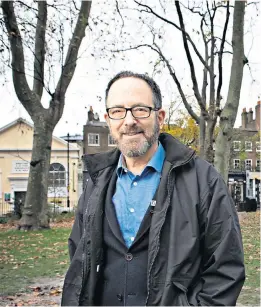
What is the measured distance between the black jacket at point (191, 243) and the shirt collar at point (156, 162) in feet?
0.33

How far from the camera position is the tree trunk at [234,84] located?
1168 cm

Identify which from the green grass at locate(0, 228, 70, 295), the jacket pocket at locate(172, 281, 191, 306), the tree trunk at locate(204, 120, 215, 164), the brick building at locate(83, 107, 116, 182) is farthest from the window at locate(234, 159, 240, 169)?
the jacket pocket at locate(172, 281, 191, 306)

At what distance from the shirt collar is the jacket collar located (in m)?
0.04

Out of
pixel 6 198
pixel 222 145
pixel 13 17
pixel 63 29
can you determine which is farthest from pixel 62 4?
pixel 6 198

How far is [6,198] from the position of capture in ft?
151

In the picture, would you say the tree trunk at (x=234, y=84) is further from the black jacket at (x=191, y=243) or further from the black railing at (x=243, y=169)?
the black railing at (x=243, y=169)

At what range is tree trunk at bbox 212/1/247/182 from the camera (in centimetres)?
1168

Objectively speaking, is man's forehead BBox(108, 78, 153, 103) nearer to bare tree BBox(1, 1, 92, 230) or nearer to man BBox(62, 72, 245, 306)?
man BBox(62, 72, 245, 306)

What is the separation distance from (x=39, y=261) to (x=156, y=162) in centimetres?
800

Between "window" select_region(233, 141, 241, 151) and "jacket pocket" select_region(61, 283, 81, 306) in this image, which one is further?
"window" select_region(233, 141, 241, 151)

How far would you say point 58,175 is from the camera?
4841 centimetres

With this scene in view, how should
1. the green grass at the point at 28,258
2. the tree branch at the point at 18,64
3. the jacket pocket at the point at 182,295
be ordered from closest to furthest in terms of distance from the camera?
the jacket pocket at the point at 182,295, the green grass at the point at 28,258, the tree branch at the point at 18,64

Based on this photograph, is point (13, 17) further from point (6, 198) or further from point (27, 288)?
point (6, 198)

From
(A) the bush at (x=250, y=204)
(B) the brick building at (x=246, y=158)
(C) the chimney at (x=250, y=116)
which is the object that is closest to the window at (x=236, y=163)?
(B) the brick building at (x=246, y=158)
